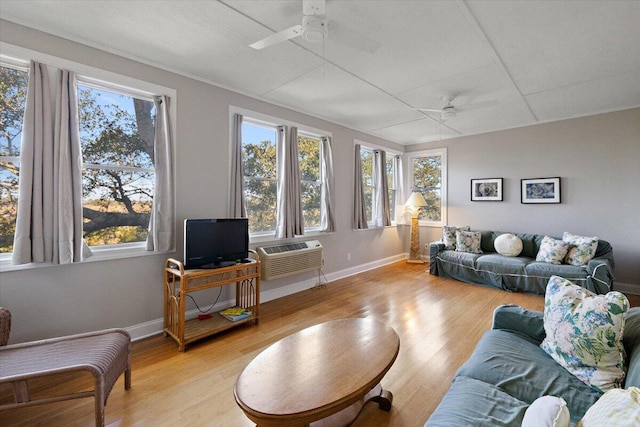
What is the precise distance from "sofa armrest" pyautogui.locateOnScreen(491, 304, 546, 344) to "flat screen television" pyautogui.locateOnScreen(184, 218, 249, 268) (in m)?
2.39

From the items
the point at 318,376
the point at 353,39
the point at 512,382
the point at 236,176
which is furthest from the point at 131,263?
the point at 512,382

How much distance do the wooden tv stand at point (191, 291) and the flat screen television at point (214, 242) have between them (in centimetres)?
12

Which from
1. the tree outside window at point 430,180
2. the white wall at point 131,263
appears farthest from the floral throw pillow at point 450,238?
the white wall at point 131,263

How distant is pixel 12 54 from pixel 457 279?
5.79 meters

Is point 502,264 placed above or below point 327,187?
below

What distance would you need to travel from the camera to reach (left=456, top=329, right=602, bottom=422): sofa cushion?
1.24 metres

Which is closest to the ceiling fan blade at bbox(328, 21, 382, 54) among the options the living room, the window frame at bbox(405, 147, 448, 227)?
the living room

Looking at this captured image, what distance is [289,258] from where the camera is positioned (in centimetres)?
369

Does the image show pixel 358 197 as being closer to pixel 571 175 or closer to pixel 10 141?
pixel 571 175

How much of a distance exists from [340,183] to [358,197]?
1.56 ft

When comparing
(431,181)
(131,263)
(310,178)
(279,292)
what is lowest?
(279,292)

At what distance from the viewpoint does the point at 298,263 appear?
3.80 m

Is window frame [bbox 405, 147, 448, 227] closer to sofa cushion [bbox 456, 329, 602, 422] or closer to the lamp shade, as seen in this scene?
the lamp shade

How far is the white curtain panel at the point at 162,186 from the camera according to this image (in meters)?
2.70
